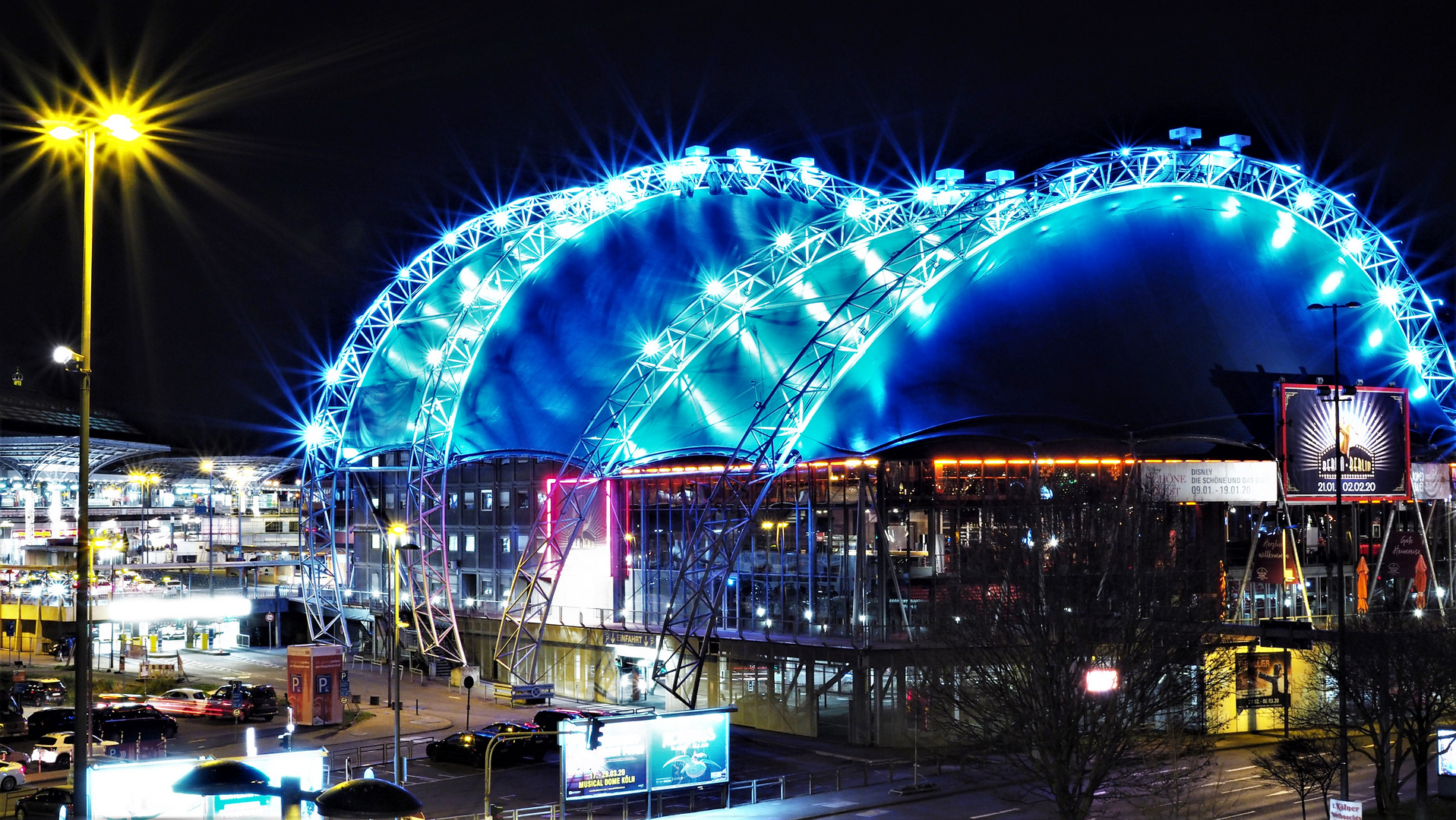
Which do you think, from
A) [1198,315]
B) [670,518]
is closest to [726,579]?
[670,518]

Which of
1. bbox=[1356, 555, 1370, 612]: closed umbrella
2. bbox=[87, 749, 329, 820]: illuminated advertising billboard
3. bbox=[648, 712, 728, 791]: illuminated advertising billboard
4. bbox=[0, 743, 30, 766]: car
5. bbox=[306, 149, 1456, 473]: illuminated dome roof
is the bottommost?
bbox=[0, 743, 30, 766]: car

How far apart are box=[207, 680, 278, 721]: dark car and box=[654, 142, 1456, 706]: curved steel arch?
1764cm

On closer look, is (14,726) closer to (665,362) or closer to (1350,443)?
(665,362)

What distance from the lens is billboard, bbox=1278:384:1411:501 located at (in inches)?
2482

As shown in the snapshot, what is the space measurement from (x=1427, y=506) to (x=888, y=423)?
29.5m

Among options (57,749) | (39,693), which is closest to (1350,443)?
(57,749)

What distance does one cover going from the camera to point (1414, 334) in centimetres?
7400

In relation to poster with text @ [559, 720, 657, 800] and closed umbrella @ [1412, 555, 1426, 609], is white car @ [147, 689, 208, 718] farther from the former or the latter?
closed umbrella @ [1412, 555, 1426, 609]

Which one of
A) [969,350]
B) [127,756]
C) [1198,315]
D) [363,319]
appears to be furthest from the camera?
[363,319]

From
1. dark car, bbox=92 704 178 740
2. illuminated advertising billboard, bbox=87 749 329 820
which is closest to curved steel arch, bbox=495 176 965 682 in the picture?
dark car, bbox=92 704 178 740

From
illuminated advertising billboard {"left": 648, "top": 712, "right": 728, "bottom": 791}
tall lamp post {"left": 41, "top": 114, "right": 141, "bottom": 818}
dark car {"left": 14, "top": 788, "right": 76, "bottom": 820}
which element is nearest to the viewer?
tall lamp post {"left": 41, "top": 114, "right": 141, "bottom": 818}

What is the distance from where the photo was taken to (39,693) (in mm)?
69000

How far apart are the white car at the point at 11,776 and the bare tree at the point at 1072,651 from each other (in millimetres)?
29861

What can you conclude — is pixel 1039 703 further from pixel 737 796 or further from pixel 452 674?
pixel 452 674
